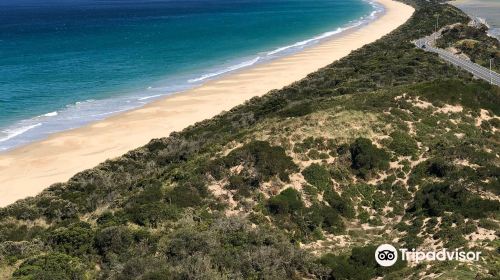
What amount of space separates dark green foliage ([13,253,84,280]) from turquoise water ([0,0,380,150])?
2838 cm

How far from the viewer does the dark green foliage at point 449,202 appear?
2142 cm

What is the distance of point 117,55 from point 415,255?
251 ft

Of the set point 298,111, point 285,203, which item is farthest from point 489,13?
point 285,203

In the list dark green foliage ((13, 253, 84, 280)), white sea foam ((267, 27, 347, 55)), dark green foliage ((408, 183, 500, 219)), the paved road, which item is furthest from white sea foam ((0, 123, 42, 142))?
white sea foam ((267, 27, 347, 55))

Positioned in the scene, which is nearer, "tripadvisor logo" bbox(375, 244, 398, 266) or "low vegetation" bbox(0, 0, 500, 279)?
"low vegetation" bbox(0, 0, 500, 279)

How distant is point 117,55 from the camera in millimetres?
86750

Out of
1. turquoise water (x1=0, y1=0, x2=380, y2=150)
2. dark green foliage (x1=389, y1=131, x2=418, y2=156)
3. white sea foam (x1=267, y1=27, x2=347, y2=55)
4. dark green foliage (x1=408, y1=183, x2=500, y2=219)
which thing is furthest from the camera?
white sea foam (x1=267, y1=27, x2=347, y2=55)

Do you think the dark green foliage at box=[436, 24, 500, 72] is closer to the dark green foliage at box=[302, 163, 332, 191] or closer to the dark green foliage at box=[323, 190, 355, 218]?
the dark green foliage at box=[302, 163, 332, 191]

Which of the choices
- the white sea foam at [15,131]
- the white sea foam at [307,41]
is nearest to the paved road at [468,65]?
the white sea foam at [307,41]

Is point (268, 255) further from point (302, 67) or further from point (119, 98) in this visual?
point (302, 67)

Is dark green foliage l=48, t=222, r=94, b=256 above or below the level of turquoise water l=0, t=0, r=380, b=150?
below

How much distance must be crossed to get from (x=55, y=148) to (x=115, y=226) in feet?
79.9

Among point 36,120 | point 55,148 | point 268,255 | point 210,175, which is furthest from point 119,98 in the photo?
point 268,255

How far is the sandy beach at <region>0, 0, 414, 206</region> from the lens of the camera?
119 feet
